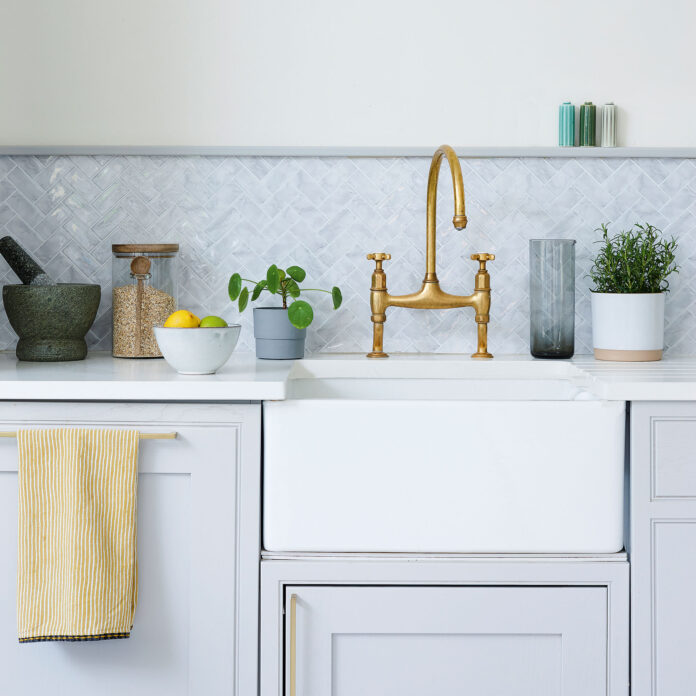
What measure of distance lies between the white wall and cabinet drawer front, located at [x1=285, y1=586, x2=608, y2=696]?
3.42ft

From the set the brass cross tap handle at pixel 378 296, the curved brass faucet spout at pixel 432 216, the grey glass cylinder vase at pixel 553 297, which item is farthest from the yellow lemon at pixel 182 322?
the grey glass cylinder vase at pixel 553 297

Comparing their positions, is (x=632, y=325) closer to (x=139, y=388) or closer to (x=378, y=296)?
(x=378, y=296)

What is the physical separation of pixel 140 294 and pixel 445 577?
3.03 feet

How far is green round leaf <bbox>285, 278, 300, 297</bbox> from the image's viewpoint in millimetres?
1832

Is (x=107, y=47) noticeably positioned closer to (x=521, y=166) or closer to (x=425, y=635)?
(x=521, y=166)

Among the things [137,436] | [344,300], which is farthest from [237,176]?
[137,436]

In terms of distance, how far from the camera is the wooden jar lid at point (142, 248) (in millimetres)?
1852

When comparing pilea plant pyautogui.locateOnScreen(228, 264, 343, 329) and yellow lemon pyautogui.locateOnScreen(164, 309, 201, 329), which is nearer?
yellow lemon pyautogui.locateOnScreen(164, 309, 201, 329)

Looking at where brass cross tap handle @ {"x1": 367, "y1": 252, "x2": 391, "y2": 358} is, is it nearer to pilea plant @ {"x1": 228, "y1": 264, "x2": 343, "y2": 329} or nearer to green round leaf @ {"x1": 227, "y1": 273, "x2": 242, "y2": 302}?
pilea plant @ {"x1": 228, "y1": 264, "x2": 343, "y2": 329}

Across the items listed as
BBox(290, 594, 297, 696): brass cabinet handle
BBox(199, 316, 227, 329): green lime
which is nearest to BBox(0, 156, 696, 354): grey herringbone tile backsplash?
BBox(199, 316, 227, 329): green lime

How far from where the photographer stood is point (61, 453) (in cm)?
137

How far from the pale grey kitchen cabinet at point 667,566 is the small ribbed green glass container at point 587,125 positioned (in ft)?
2.45

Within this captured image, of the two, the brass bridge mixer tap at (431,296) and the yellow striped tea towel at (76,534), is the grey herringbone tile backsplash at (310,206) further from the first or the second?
the yellow striped tea towel at (76,534)

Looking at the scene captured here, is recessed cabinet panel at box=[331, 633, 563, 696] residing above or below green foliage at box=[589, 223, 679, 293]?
below
